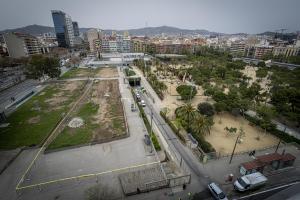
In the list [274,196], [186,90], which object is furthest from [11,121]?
[274,196]

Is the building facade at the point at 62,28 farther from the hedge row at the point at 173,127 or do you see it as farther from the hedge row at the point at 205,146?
the hedge row at the point at 205,146

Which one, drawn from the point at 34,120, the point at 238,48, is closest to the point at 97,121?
the point at 34,120

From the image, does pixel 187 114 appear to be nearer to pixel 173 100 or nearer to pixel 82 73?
pixel 173 100

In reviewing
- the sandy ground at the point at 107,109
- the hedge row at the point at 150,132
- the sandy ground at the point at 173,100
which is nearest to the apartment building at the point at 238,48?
the sandy ground at the point at 173,100

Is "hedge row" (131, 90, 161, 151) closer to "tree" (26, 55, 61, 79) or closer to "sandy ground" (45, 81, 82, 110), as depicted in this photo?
"sandy ground" (45, 81, 82, 110)

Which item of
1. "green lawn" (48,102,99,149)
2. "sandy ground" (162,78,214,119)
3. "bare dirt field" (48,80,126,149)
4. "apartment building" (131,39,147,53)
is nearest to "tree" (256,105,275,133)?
"sandy ground" (162,78,214,119)

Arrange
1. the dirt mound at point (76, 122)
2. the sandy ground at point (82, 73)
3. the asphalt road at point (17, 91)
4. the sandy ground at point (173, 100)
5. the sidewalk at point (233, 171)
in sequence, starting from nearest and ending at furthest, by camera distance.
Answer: the sidewalk at point (233, 171) < the dirt mound at point (76, 122) < the sandy ground at point (173, 100) < the asphalt road at point (17, 91) < the sandy ground at point (82, 73)

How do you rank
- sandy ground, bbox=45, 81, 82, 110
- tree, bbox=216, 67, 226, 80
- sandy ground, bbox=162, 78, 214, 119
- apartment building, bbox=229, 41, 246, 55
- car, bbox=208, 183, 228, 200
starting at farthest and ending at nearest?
apartment building, bbox=229, 41, 246, 55 → tree, bbox=216, 67, 226, 80 → sandy ground, bbox=45, 81, 82, 110 → sandy ground, bbox=162, 78, 214, 119 → car, bbox=208, 183, 228, 200
